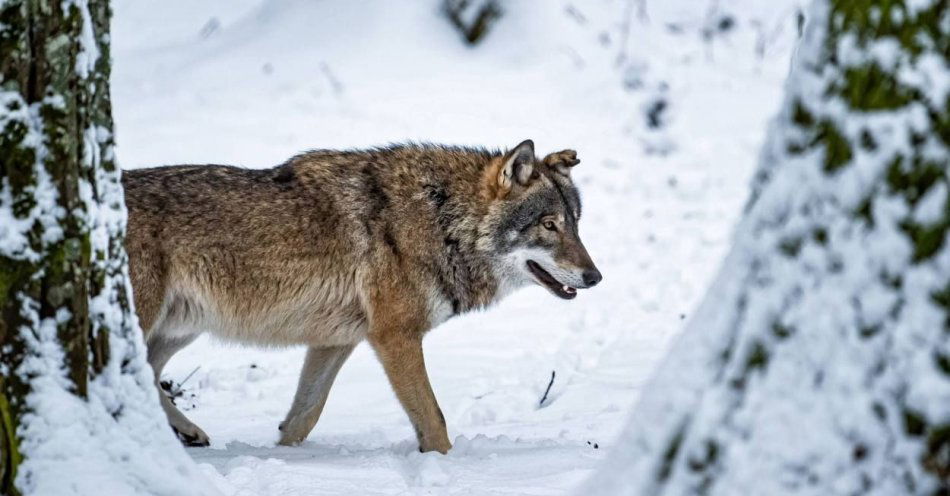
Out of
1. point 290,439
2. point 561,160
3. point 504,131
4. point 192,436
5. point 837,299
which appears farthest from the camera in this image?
point 504,131

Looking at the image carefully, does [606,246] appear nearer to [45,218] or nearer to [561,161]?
[561,161]

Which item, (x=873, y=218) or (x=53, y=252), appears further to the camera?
(x=53, y=252)

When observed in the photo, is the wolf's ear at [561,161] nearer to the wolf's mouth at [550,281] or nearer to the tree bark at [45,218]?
the wolf's mouth at [550,281]

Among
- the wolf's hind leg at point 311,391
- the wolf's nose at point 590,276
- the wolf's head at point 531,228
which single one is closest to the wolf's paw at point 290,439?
the wolf's hind leg at point 311,391

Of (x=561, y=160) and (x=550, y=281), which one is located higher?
(x=561, y=160)

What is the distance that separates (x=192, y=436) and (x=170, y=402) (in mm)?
223

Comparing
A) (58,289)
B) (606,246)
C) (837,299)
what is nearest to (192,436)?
A: (58,289)

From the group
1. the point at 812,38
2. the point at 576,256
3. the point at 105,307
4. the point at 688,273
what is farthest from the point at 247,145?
the point at 812,38

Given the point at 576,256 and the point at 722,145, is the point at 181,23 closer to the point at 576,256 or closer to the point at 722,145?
the point at 722,145

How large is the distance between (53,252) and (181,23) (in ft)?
39.7

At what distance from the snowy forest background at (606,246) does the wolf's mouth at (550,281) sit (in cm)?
73

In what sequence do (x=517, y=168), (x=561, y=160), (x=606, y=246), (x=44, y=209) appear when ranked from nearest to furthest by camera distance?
(x=44, y=209) → (x=517, y=168) → (x=561, y=160) → (x=606, y=246)

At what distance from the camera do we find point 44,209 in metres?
2.91

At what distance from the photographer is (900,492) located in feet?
6.72
